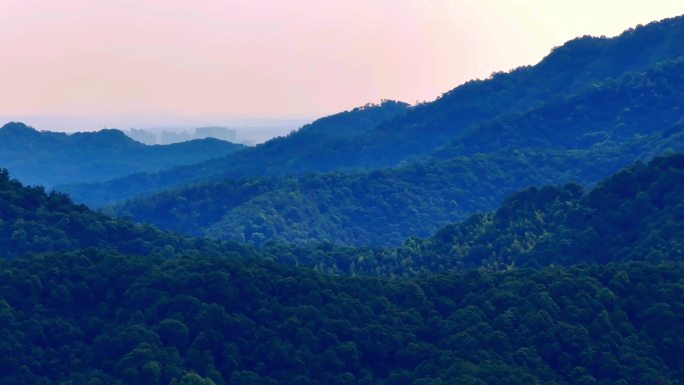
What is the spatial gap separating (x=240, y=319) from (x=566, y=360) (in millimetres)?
12980

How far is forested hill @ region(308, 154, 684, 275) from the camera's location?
75.5 metres

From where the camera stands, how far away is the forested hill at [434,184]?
137625mm

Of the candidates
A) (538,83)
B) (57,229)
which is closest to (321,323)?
(57,229)

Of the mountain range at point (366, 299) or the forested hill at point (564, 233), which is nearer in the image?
the mountain range at point (366, 299)

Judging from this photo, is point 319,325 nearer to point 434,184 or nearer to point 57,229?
point 57,229

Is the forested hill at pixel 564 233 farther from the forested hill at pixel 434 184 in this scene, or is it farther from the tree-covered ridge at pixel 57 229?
the forested hill at pixel 434 184

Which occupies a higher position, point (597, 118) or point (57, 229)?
point (597, 118)

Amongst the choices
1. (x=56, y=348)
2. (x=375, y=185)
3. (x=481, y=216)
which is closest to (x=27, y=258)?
(x=56, y=348)

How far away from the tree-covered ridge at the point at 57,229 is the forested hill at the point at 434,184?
155 ft

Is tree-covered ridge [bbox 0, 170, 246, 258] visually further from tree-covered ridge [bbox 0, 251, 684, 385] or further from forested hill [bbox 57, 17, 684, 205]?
forested hill [bbox 57, 17, 684, 205]

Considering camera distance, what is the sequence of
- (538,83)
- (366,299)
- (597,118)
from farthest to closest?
(538,83), (597,118), (366,299)

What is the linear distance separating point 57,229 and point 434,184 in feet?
248

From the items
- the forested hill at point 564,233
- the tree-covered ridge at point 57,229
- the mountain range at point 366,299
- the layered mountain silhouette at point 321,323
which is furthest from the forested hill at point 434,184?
the layered mountain silhouette at point 321,323

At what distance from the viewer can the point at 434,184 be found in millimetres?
148875
